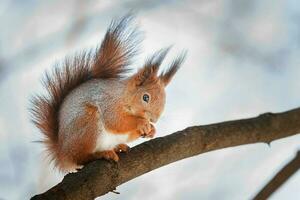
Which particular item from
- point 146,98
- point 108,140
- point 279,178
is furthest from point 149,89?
point 279,178

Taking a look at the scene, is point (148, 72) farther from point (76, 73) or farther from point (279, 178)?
point (279, 178)

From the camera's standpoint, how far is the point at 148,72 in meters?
1.68

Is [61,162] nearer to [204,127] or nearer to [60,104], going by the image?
[60,104]

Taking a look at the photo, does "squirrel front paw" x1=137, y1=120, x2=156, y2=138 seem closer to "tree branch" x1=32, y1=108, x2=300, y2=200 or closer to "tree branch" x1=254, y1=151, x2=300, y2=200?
"tree branch" x1=32, y1=108, x2=300, y2=200

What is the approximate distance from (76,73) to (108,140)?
258mm

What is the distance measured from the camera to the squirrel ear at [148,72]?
5.40 feet

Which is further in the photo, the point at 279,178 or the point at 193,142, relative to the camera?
the point at 193,142

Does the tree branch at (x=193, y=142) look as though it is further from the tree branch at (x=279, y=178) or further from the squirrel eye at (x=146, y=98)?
the squirrel eye at (x=146, y=98)

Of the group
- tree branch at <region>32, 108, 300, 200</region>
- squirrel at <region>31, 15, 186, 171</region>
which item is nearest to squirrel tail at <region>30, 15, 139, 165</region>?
squirrel at <region>31, 15, 186, 171</region>

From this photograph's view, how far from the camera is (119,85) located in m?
1.70

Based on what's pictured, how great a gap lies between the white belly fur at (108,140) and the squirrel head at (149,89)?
9 cm

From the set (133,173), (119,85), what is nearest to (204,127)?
(133,173)

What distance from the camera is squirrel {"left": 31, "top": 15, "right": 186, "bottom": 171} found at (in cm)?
151

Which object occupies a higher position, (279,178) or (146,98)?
(146,98)
